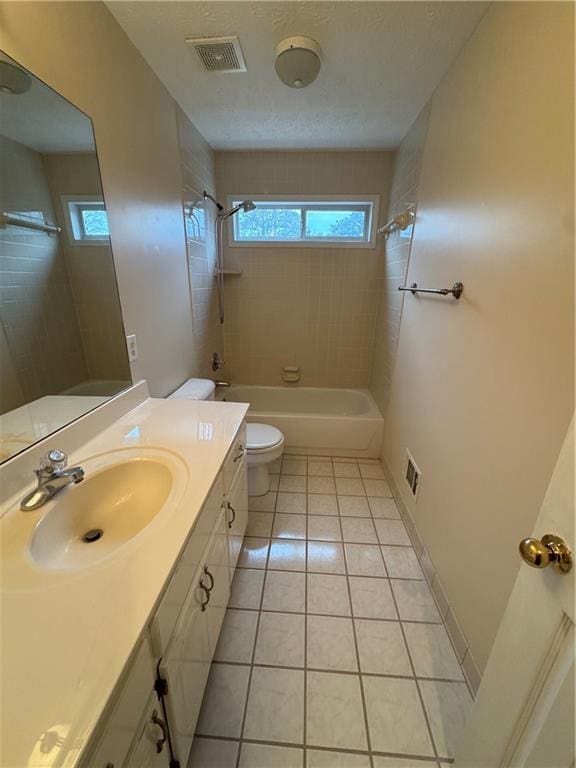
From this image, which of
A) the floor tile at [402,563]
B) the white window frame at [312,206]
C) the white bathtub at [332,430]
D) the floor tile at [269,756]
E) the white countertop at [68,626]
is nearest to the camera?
the white countertop at [68,626]

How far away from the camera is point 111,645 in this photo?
1.69ft

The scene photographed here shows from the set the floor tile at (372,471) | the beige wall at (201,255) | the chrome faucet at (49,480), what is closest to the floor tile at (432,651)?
the floor tile at (372,471)

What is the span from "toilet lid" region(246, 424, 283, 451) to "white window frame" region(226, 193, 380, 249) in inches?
64.2

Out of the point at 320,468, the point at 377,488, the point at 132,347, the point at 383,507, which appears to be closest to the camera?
the point at 132,347

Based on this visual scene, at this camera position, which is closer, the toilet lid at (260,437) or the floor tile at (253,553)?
the floor tile at (253,553)

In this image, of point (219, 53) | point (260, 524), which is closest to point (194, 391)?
point (260, 524)

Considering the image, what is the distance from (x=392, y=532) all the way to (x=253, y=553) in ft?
2.70

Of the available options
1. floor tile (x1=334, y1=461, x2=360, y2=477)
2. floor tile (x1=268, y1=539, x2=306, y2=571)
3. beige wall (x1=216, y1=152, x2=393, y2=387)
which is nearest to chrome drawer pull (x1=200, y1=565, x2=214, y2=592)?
floor tile (x1=268, y1=539, x2=306, y2=571)

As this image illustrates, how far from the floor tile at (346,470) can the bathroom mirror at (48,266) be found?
172cm

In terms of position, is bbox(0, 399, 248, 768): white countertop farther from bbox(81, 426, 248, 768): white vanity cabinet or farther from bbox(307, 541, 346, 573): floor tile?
bbox(307, 541, 346, 573): floor tile

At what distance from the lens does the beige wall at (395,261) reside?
1.94 m

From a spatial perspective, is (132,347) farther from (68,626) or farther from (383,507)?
(383,507)

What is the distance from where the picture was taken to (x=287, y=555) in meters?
1.65

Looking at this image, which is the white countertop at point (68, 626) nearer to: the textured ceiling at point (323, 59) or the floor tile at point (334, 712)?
the floor tile at point (334, 712)
